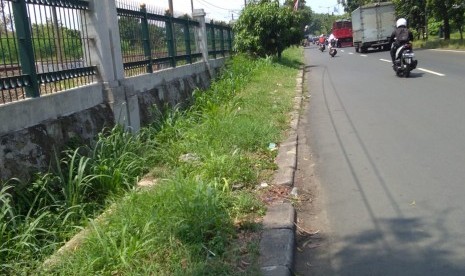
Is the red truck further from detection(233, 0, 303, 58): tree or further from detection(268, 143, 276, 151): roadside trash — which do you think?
detection(268, 143, 276, 151): roadside trash

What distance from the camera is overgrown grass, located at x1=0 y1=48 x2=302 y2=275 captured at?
10.2 ft

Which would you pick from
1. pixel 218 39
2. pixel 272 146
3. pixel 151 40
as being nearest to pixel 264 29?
pixel 218 39

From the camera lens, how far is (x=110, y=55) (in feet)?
20.2

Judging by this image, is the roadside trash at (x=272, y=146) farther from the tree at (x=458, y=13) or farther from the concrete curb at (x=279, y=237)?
the tree at (x=458, y=13)

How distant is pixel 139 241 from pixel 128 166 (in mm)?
2000

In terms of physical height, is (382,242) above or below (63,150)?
below

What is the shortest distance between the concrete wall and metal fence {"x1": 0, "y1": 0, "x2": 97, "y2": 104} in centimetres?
14

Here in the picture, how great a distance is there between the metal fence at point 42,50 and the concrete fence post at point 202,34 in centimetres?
678

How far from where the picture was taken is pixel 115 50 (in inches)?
249

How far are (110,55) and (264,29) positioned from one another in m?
14.0

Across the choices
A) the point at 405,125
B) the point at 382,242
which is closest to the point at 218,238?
the point at 382,242

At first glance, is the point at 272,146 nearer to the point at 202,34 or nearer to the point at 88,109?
the point at 88,109

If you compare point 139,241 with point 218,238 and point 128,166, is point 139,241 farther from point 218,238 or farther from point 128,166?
point 128,166

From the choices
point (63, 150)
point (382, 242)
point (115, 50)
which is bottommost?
point (382, 242)
